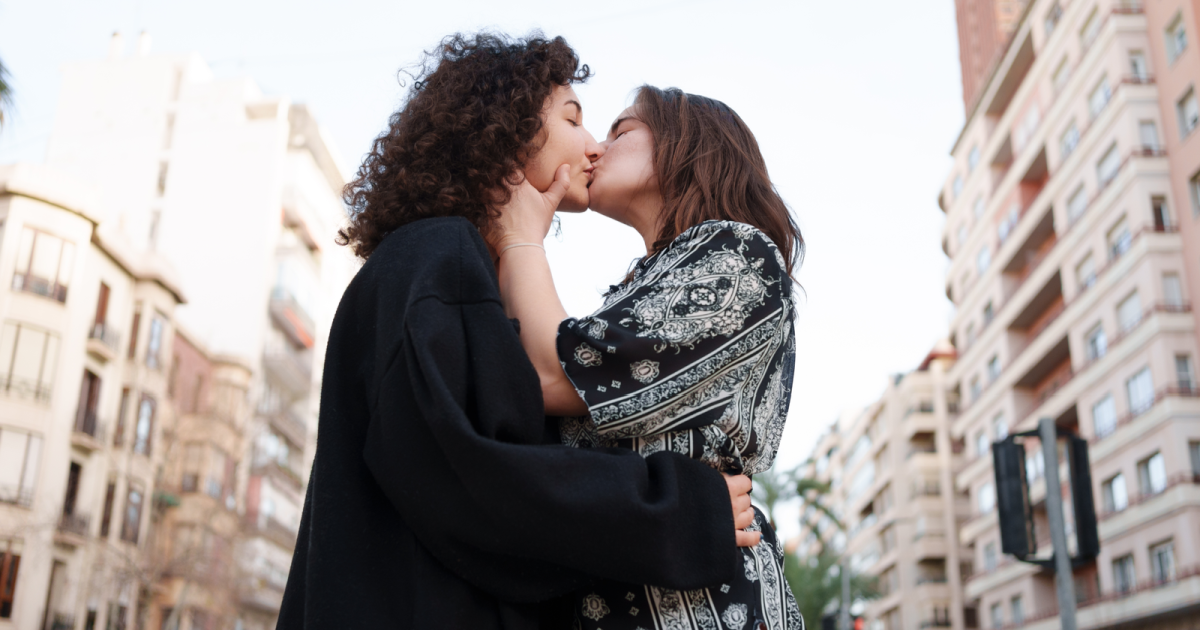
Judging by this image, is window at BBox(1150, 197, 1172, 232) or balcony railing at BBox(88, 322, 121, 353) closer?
window at BBox(1150, 197, 1172, 232)

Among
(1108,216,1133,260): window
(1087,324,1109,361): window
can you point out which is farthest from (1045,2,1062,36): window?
(1087,324,1109,361): window

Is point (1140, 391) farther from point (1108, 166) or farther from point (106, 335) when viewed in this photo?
point (106, 335)

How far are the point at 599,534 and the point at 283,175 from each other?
57760mm

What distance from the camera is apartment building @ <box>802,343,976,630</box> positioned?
70.5 meters

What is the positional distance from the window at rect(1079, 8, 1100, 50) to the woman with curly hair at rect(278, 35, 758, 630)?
44.4 m

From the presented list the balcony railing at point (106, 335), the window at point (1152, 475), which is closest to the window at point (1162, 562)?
the window at point (1152, 475)

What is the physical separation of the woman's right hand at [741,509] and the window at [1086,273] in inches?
1706

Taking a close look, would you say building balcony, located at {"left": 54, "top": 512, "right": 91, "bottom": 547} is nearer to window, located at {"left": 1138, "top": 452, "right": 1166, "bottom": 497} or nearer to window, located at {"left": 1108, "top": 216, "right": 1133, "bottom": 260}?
window, located at {"left": 1138, "top": 452, "right": 1166, "bottom": 497}

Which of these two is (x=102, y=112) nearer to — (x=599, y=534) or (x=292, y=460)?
(x=292, y=460)

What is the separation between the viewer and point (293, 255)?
5609 cm

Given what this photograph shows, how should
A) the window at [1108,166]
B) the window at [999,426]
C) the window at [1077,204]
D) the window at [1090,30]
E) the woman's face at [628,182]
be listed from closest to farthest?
1. the woman's face at [628,182]
2. the window at [1108,166]
3. the window at [1090,30]
4. the window at [1077,204]
5. the window at [999,426]

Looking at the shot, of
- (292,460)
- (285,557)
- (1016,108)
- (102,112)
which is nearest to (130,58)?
(102,112)

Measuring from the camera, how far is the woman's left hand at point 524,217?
98.7 inches

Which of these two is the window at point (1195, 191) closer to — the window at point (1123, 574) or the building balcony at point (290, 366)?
the window at point (1123, 574)
